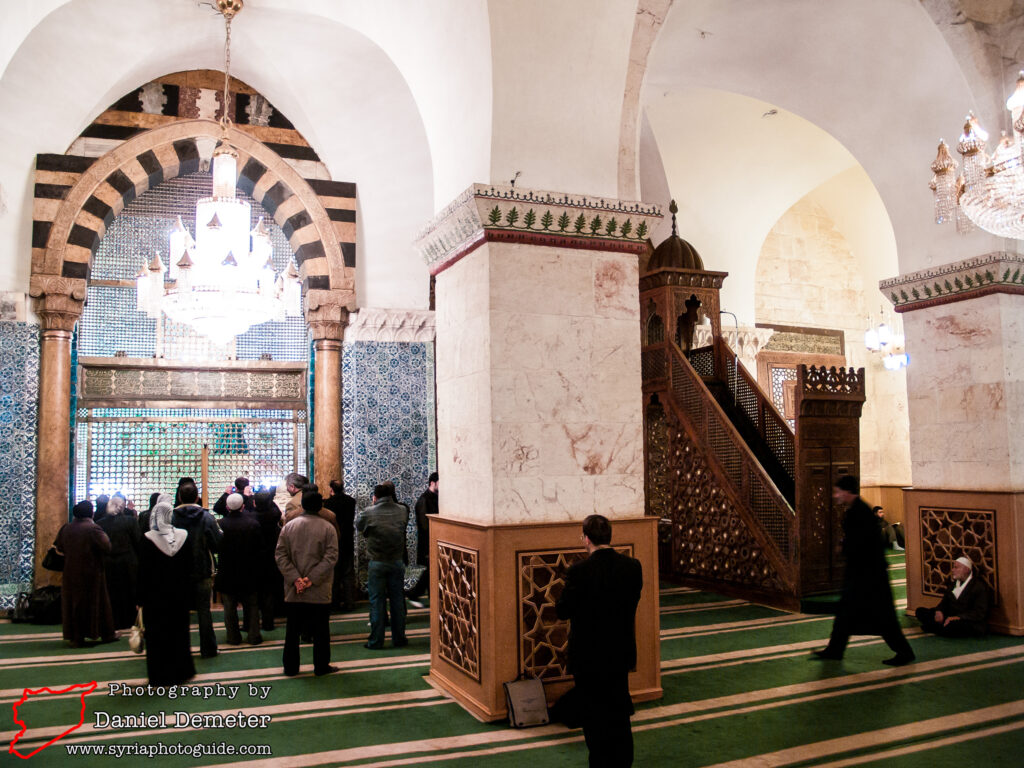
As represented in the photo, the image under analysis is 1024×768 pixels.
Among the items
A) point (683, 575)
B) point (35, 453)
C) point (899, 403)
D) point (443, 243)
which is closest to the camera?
point (443, 243)

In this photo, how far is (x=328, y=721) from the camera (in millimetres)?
3754

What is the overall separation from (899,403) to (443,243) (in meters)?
9.24

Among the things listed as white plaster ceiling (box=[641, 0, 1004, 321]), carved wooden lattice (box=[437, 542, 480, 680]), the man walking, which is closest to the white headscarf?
the man walking

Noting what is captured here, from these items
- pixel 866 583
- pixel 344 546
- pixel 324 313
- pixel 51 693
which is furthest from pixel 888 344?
pixel 51 693

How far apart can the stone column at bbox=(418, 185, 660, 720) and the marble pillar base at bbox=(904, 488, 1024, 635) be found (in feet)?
10.1

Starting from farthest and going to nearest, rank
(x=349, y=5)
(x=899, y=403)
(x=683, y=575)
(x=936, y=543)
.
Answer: (x=899, y=403) < (x=683, y=575) < (x=936, y=543) < (x=349, y=5)

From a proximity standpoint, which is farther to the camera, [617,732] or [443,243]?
[443,243]

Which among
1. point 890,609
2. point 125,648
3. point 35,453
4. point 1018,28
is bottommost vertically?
point 125,648

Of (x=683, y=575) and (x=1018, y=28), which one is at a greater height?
(x=1018, y=28)

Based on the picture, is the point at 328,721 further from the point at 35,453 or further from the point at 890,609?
the point at 35,453

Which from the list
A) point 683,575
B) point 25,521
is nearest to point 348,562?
point 25,521

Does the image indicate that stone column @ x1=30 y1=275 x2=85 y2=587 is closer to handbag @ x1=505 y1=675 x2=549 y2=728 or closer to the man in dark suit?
handbag @ x1=505 y1=675 x2=549 y2=728

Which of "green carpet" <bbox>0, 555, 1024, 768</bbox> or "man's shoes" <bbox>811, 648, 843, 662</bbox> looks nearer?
"green carpet" <bbox>0, 555, 1024, 768</bbox>

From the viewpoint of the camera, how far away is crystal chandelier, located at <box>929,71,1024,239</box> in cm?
445
